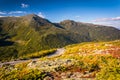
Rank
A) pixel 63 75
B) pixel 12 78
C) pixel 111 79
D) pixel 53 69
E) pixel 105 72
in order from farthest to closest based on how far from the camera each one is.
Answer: pixel 53 69 < pixel 63 75 < pixel 12 78 < pixel 105 72 < pixel 111 79

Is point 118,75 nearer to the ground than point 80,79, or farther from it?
farther from it

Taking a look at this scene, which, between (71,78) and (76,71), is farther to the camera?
(76,71)

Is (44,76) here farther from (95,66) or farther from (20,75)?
(95,66)

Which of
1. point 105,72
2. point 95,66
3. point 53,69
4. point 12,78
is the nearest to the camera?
point 105,72

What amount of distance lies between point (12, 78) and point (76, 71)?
27.6 ft

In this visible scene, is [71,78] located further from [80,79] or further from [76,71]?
[76,71]

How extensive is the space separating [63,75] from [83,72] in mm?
2794

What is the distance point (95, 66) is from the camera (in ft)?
82.6

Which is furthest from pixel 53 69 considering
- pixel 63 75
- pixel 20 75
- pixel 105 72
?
pixel 105 72

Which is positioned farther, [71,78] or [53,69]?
[53,69]

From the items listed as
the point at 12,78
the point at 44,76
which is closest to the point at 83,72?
the point at 44,76

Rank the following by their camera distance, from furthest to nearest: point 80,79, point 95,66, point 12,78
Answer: point 95,66 < point 80,79 < point 12,78

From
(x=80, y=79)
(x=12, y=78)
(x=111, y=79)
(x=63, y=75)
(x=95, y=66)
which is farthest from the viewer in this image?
(x=95, y=66)

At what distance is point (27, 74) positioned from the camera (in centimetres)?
1986
